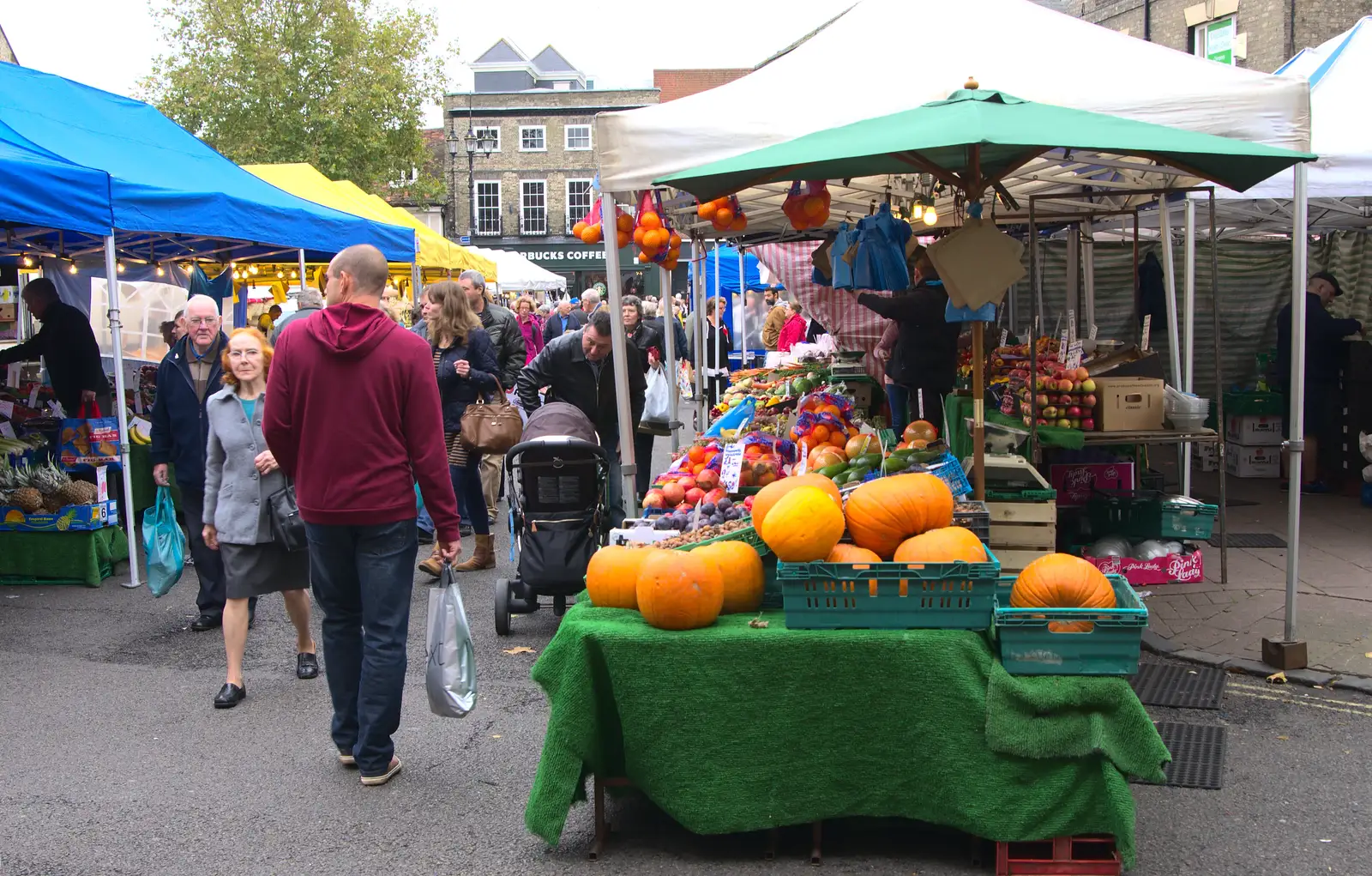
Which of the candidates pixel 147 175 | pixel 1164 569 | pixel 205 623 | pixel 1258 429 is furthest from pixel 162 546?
pixel 1258 429

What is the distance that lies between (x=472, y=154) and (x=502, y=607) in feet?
155

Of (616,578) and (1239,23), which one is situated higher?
(1239,23)

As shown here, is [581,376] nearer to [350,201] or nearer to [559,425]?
[559,425]

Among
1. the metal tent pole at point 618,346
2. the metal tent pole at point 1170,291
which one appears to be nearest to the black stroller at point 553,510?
the metal tent pole at point 618,346

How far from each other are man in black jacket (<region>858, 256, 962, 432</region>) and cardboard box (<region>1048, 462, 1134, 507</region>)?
1055 millimetres

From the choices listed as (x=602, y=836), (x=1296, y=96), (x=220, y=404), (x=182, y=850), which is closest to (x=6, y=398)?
(x=220, y=404)

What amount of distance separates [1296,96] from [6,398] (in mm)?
8901

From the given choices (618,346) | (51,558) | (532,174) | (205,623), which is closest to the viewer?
(618,346)

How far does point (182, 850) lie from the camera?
13.4 feet

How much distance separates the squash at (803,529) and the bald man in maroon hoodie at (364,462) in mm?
1292

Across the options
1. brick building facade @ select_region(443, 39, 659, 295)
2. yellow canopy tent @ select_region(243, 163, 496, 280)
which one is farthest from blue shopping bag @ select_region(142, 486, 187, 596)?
brick building facade @ select_region(443, 39, 659, 295)

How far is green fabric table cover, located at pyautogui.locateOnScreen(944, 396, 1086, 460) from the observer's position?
7092 mm

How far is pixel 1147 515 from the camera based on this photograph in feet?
24.1

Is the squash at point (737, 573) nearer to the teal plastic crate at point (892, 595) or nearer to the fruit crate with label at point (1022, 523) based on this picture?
the teal plastic crate at point (892, 595)
